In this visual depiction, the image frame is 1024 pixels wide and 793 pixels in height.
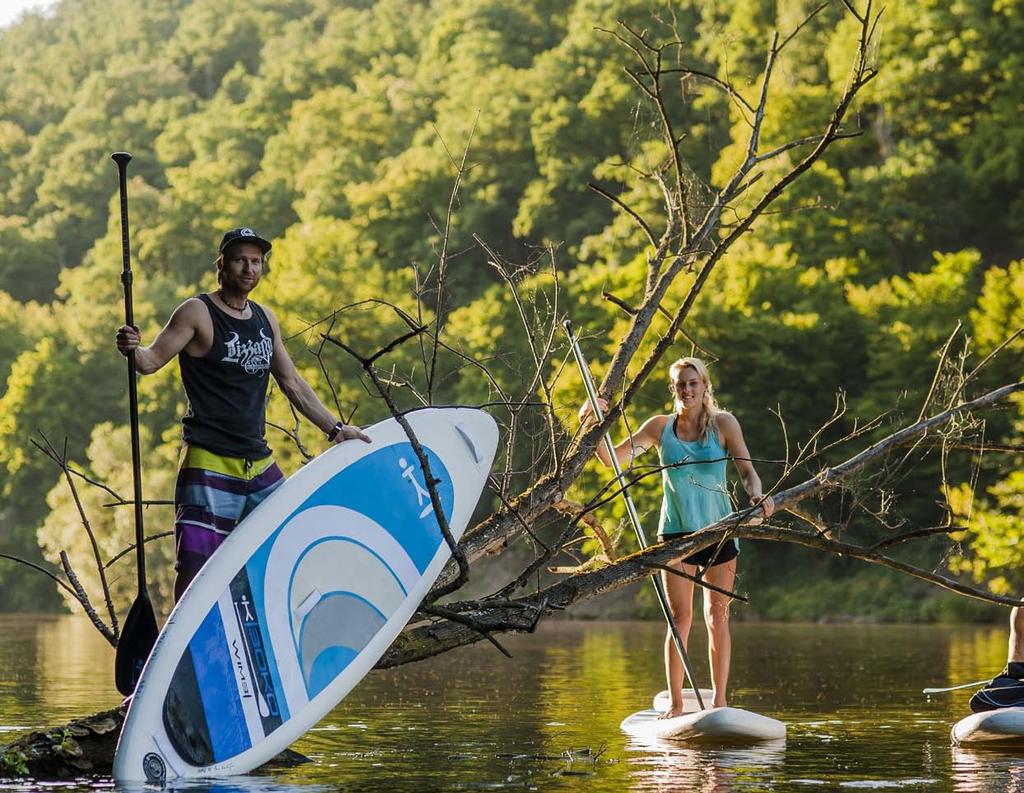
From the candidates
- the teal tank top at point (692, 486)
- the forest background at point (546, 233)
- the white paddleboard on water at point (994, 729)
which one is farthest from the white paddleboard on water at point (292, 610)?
the white paddleboard on water at point (994, 729)

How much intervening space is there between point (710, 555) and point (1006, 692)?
4.72 feet

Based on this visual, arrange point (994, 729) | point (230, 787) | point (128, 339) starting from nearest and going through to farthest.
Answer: point (230, 787) → point (128, 339) → point (994, 729)

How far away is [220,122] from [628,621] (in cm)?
5487

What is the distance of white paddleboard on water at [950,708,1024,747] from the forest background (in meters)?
2.95

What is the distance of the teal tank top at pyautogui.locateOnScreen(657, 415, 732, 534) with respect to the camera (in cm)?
940

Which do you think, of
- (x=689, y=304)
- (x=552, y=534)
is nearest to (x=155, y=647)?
(x=689, y=304)

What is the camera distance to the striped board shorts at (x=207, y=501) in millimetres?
7836

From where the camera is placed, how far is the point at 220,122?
86.7 metres

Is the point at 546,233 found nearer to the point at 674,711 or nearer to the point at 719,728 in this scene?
the point at 674,711

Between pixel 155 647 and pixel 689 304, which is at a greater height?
pixel 689 304

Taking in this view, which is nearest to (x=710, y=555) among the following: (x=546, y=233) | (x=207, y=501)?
(x=207, y=501)

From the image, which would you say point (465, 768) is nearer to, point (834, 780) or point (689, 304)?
point (834, 780)

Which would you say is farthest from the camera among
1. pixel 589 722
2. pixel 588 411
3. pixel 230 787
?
pixel 589 722

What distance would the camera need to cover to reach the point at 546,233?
5450 cm
